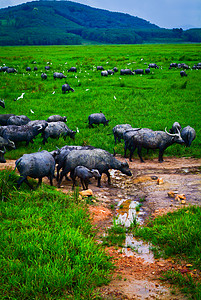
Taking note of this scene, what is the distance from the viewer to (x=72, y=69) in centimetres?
3634

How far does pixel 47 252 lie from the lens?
4953 mm

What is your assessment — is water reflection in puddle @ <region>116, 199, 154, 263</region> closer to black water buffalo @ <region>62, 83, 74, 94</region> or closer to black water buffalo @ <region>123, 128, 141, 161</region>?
black water buffalo @ <region>123, 128, 141, 161</region>

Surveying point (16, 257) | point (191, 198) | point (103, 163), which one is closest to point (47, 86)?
point (103, 163)

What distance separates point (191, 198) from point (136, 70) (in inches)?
1187

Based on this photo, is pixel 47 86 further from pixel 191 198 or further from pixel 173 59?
pixel 173 59

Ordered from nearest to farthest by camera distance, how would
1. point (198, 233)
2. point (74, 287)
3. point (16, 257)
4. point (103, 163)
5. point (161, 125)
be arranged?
point (74, 287), point (16, 257), point (198, 233), point (103, 163), point (161, 125)

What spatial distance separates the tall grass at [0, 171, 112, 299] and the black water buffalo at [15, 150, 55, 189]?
95 cm

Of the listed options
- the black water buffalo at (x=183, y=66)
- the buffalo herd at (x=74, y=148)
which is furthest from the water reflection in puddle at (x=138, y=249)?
the black water buffalo at (x=183, y=66)

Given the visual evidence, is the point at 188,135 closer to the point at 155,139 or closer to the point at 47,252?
the point at 155,139

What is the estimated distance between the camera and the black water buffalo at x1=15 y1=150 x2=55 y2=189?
797 centimetres

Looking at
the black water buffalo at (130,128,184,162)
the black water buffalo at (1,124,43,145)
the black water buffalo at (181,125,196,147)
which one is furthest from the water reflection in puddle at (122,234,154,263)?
the black water buffalo at (1,124,43,145)

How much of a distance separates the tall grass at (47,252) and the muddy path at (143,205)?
343mm

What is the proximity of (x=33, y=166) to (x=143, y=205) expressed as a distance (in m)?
3.19

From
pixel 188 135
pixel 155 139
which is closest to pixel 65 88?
pixel 188 135
